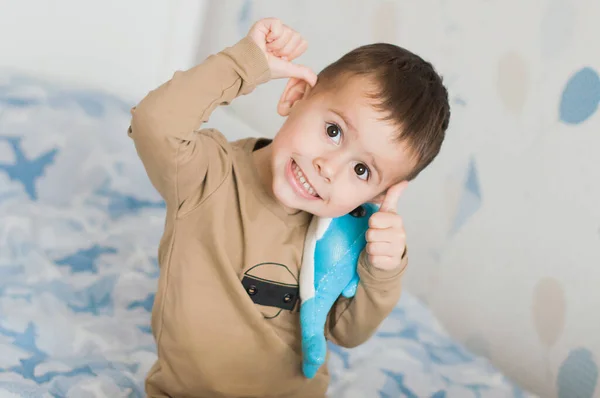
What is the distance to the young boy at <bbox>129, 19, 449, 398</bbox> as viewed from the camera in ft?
2.91

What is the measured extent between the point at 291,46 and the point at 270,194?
0.21m

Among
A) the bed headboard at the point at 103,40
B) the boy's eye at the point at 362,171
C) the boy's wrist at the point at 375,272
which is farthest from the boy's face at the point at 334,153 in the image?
the bed headboard at the point at 103,40

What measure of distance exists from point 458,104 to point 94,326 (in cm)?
87

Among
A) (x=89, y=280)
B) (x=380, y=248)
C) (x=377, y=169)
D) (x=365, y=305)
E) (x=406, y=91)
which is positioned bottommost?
(x=89, y=280)

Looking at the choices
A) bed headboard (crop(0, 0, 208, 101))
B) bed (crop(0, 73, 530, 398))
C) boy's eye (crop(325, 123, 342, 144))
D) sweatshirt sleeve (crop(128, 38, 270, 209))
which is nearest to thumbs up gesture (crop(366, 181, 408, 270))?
boy's eye (crop(325, 123, 342, 144))

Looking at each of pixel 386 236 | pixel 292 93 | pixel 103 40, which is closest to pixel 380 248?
pixel 386 236

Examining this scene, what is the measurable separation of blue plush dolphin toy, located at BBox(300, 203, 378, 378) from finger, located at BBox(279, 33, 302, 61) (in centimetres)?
23

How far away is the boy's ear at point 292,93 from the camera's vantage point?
0.97 metres

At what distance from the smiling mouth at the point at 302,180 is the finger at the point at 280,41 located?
6.0 inches

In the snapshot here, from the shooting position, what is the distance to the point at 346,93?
0.91 m

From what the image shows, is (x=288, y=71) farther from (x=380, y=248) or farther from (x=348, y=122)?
(x=380, y=248)

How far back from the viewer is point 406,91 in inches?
35.7

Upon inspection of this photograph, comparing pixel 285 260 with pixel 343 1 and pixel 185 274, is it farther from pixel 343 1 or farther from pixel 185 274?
pixel 343 1

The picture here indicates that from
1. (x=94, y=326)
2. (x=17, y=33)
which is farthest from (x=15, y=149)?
(x=94, y=326)
